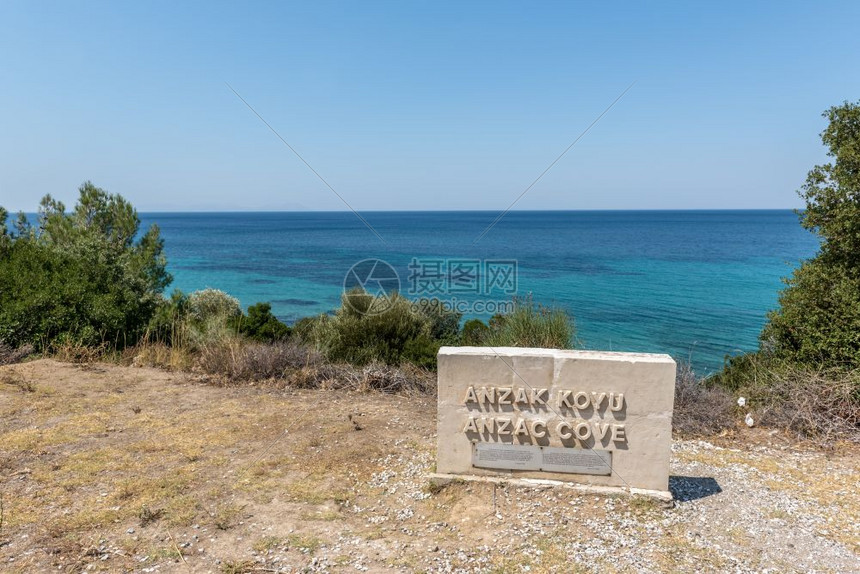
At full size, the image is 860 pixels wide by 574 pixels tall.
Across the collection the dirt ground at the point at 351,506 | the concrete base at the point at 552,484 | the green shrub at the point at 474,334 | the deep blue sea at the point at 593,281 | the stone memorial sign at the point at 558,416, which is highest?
the stone memorial sign at the point at 558,416

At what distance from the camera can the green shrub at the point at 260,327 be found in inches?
523

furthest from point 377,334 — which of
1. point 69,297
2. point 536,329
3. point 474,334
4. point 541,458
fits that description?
point 541,458

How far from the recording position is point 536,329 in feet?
31.9

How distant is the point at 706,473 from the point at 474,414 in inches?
119

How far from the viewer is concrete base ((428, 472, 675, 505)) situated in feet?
17.7

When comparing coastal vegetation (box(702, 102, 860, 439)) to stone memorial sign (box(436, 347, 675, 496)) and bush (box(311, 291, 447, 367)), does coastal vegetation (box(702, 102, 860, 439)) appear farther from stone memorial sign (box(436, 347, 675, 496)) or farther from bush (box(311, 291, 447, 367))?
bush (box(311, 291, 447, 367))

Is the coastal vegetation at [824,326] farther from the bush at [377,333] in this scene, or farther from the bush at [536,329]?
the bush at [377,333]

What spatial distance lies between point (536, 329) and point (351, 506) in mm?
5331

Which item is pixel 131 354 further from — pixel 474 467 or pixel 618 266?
pixel 618 266

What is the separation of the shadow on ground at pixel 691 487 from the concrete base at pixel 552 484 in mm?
250

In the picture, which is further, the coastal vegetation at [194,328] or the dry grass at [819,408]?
the coastal vegetation at [194,328]

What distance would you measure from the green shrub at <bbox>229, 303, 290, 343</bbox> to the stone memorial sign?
8.43 meters

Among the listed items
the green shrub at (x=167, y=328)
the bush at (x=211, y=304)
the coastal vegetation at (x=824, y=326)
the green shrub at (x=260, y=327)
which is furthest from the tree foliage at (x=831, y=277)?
the bush at (x=211, y=304)

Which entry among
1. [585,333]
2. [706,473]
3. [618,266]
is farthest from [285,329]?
[618,266]
